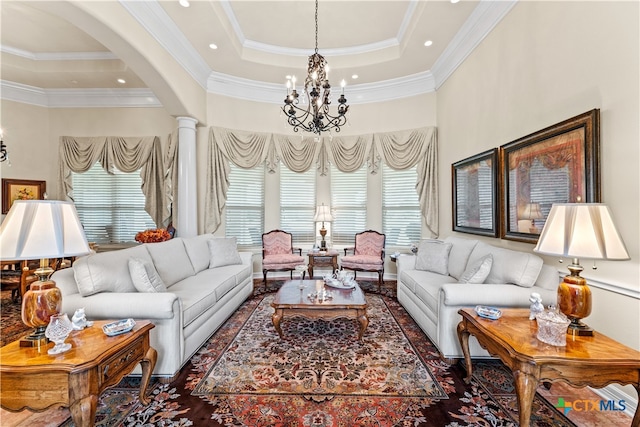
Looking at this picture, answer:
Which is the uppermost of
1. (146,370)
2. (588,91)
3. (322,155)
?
(322,155)

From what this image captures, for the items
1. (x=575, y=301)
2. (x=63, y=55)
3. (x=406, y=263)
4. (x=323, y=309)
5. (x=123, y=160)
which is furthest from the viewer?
(x=123, y=160)

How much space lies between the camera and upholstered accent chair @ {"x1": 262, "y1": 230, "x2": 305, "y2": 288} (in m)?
5.02

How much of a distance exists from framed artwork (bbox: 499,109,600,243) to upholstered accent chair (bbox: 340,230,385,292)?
2179 millimetres

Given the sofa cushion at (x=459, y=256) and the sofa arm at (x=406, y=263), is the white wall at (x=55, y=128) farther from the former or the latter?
the sofa cushion at (x=459, y=256)

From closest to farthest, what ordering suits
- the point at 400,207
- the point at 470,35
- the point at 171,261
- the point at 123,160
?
the point at 171,261 < the point at 470,35 < the point at 123,160 < the point at 400,207

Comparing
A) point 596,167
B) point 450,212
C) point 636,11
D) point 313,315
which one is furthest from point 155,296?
point 450,212

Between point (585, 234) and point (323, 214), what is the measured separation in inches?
159

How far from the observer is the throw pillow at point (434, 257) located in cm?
378

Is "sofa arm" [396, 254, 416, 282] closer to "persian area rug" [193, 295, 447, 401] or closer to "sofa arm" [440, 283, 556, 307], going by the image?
"persian area rug" [193, 295, 447, 401]

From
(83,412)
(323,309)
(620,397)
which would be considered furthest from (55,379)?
(620,397)

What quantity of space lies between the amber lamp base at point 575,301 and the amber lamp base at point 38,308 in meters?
3.02

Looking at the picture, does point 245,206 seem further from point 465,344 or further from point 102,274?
point 465,344

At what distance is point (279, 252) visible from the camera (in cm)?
544

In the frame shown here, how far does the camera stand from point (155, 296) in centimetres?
226
